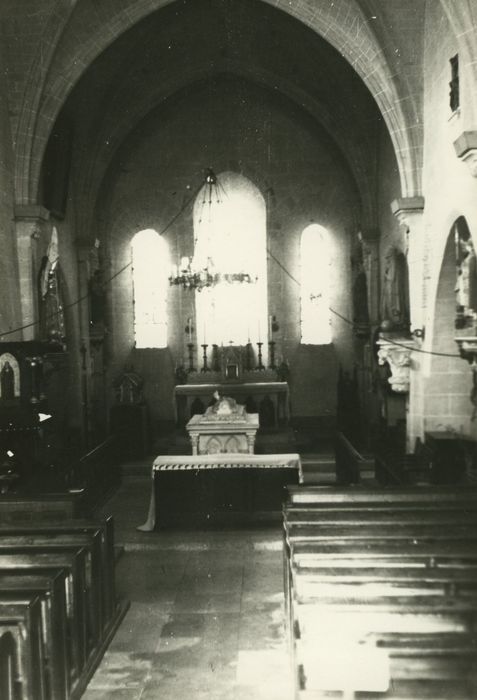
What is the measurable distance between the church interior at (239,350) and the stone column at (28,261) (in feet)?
0.17

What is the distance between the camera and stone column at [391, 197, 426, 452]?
13.1 m

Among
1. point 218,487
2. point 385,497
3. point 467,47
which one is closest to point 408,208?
point 467,47

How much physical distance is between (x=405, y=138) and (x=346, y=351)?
824 cm

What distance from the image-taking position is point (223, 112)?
20250 mm

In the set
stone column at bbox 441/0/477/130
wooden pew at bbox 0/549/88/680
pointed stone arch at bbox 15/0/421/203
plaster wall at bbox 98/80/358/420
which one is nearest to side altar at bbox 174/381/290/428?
plaster wall at bbox 98/80/358/420

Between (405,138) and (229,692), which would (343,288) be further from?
(229,692)

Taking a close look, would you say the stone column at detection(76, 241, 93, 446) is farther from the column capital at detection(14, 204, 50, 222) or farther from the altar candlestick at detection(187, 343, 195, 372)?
the column capital at detection(14, 204, 50, 222)

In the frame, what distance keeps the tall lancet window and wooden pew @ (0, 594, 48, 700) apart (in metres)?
15.1

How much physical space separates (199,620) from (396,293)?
29.4 feet

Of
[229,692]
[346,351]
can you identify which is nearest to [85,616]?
[229,692]

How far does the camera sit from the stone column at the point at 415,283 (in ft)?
42.8

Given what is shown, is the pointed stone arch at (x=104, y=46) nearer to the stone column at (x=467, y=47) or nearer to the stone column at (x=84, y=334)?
the stone column at (x=467, y=47)

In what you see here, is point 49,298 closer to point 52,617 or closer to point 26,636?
point 52,617

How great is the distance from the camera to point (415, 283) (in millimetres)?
13219
